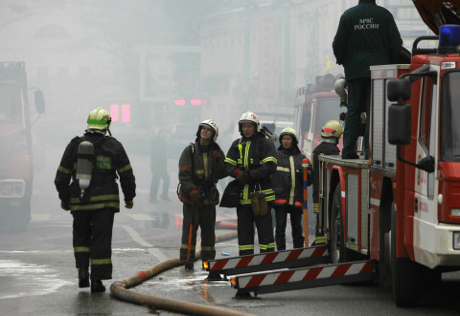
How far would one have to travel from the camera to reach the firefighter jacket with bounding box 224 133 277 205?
10.9 metres

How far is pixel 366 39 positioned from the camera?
10.1 metres

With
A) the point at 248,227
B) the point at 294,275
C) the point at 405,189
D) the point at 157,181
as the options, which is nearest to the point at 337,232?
the point at 248,227

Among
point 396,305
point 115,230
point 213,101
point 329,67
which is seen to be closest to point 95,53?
point 213,101

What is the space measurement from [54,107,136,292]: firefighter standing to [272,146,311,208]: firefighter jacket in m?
2.93

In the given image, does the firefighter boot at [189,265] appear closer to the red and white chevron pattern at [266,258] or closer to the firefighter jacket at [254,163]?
the firefighter jacket at [254,163]

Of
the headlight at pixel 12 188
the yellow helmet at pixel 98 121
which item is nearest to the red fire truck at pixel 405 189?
the yellow helmet at pixel 98 121

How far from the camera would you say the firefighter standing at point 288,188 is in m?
12.1

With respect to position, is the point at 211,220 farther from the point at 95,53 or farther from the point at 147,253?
the point at 95,53

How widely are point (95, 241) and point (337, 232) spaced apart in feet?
7.61

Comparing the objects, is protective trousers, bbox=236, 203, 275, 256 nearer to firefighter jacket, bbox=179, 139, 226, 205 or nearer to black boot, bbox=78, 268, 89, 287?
firefighter jacket, bbox=179, 139, 226, 205

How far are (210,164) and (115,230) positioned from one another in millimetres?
8204

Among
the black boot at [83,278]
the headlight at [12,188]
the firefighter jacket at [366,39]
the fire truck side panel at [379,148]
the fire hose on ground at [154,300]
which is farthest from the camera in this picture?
the headlight at [12,188]

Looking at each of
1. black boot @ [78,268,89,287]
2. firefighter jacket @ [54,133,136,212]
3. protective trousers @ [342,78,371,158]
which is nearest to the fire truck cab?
protective trousers @ [342,78,371,158]

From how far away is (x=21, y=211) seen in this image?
18.5m
